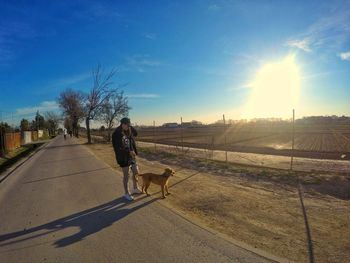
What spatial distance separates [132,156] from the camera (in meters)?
7.89

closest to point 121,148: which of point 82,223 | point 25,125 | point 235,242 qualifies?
point 82,223

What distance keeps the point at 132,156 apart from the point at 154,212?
1777mm

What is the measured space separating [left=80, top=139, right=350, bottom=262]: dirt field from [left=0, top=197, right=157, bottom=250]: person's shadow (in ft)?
3.50

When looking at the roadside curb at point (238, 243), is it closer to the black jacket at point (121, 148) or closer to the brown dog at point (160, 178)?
the brown dog at point (160, 178)

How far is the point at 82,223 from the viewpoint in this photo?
5984mm

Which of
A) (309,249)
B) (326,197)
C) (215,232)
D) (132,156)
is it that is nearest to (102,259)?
(215,232)

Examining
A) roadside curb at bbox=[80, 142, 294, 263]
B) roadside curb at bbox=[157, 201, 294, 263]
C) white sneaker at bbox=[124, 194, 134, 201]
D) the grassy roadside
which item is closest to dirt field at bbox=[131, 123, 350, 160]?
the grassy roadside

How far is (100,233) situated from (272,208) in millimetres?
3469

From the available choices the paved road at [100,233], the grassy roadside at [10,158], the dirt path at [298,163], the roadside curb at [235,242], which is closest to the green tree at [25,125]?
the grassy roadside at [10,158]

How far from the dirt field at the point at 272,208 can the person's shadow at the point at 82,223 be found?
1.07 metres

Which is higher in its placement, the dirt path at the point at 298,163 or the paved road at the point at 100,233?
the paved road at the point at 100,233

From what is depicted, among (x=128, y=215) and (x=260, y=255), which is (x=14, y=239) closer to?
(x=128, y=215)

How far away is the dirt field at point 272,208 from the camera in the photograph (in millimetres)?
4828

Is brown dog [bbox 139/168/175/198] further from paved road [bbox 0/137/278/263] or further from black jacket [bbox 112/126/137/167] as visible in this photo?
black jacket [bbox 112/126/137/167]
